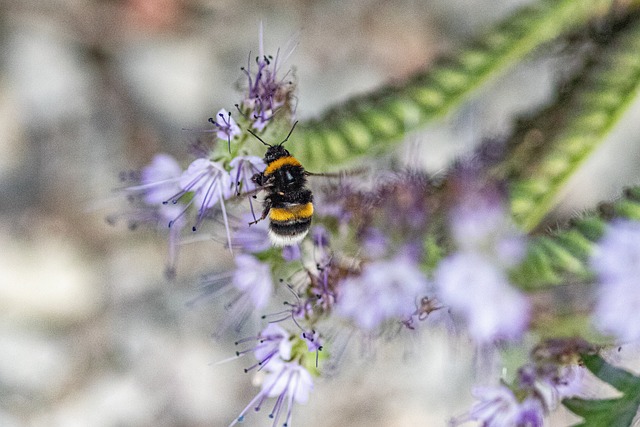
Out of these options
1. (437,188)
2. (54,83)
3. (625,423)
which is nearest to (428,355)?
(437,188)

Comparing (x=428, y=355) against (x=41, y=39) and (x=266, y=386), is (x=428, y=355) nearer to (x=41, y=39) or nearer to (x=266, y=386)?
(x=266, y=386)

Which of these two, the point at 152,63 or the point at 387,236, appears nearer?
the point at 387,236

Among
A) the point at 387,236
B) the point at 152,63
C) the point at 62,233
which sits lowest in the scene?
the point at 387,236

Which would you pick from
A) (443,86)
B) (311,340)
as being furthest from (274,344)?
(443,86)

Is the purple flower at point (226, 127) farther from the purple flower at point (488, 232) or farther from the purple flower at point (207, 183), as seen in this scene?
the purple flower at point (488, 232)

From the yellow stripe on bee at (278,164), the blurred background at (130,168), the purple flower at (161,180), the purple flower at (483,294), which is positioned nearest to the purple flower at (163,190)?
the purple flower at (161,180)

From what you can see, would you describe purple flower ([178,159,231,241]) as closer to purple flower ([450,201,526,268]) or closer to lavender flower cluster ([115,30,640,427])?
lavender flower cluster ([115,30,640,427])

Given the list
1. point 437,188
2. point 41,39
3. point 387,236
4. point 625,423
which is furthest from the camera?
point 41,39
